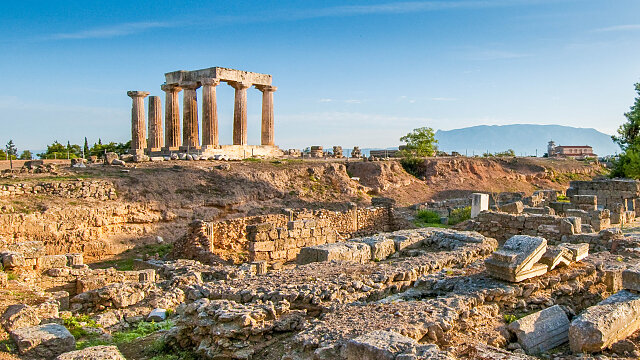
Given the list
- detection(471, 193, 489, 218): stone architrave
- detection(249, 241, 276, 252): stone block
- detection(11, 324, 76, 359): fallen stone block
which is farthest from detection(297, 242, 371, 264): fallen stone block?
detection(471, 193, 489, 218): stone architrave

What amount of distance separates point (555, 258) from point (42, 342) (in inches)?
311

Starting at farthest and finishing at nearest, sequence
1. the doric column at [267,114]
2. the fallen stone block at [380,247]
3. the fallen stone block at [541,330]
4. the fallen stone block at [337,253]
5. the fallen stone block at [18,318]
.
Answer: the doric column at [267,114]
the fallen stone block at [380,247]
the fallen stone block at [337,253]
the fallen stone block at [18,318]
the fallen stone block at [541,330]

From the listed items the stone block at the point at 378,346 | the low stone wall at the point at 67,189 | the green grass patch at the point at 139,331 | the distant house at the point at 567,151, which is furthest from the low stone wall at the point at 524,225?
the distant house at the point at 567,151

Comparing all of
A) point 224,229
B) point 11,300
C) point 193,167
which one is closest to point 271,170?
point 193,167

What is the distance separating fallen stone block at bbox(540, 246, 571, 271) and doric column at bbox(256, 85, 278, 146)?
28.8 metres

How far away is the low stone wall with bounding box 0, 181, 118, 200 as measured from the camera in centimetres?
1752

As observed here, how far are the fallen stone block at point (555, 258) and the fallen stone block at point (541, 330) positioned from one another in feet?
4.94

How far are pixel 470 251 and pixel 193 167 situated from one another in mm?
17920

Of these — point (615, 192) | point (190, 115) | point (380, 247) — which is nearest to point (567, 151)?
point (615, 192)

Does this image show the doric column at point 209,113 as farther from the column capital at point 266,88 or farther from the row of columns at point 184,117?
the column capital at point 266,88

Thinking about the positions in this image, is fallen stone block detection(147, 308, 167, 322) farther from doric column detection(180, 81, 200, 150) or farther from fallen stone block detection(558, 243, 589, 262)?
doric column detection(180, 81, 200, 150)

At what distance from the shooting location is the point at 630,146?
31906 millimetres

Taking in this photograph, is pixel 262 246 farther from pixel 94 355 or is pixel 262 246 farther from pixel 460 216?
pixel 460 216

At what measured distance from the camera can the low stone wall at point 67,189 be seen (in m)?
17.5
